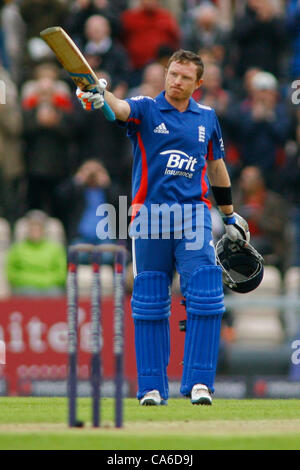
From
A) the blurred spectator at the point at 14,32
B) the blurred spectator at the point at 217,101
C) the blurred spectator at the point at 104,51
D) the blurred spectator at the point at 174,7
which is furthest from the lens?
the blurred spectator at the point at 174,7

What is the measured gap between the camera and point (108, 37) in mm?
15000

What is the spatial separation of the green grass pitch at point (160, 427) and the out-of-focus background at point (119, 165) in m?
3.81

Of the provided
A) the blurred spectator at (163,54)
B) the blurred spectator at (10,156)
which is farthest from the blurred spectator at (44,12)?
the blurred spectator at (163,54)

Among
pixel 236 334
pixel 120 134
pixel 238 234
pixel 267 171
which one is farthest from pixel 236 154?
pixel 238 234

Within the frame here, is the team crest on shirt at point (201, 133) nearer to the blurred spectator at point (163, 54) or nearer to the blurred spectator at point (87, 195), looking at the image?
the blurred spectator at point (87, 195)

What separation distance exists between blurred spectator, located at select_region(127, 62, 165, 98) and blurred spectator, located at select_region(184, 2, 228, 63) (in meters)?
1.59

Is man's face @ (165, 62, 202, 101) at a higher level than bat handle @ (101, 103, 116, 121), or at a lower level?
higher

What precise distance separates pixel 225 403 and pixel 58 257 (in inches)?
186

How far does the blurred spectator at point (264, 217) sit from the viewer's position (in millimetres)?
13742

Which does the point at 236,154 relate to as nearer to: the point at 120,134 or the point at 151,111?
the point at 120,134

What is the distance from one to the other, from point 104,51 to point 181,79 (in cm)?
679

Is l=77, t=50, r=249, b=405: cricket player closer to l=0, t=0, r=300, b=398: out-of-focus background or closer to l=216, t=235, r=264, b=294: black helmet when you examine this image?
l=216, t=235, r=264, b=294: black helmet

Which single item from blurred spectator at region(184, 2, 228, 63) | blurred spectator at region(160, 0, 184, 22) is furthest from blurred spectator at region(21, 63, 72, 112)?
blurred spectator at region(160, 0, 184, 22)

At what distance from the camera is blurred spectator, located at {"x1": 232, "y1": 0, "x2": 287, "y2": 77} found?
1551 centimetres
